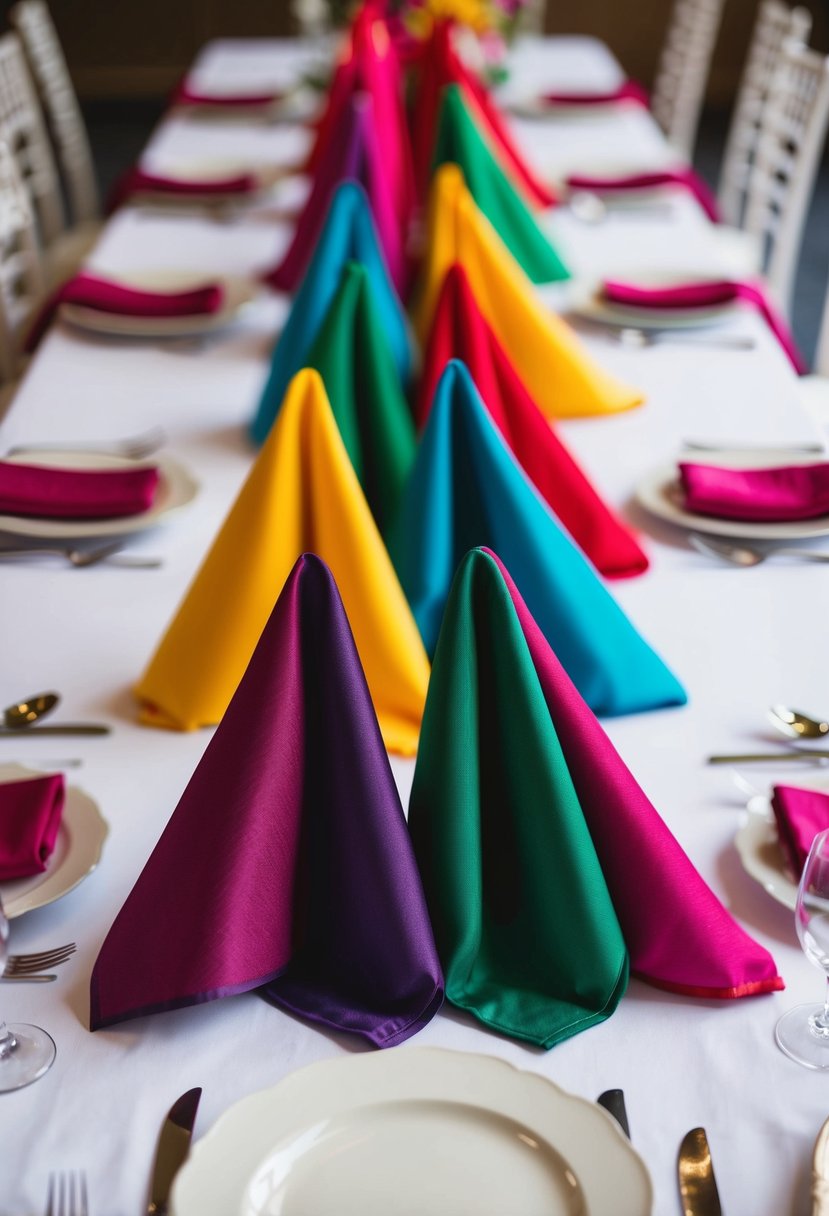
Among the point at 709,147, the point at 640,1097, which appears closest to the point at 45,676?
the point at 640,1097

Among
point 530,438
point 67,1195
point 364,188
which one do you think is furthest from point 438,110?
point 67,1195

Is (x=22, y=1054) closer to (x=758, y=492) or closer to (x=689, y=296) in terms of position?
(x=758, y=492)

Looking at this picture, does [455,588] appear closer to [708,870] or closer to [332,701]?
[332,701]

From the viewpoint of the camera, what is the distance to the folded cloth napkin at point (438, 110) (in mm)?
3193

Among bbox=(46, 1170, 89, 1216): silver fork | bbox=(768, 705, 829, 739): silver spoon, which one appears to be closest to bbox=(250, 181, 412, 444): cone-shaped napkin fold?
bbox=(768, 705, 829, 739): silver spoon

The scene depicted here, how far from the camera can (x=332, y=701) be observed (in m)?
1.06

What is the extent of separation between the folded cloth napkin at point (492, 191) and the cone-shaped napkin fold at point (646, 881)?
1781mm

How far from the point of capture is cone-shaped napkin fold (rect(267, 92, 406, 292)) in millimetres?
2689

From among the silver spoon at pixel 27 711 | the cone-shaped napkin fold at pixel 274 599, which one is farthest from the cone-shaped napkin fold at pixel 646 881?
the silver spoon at pixel 27 711

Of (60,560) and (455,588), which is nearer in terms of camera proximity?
(455,588)

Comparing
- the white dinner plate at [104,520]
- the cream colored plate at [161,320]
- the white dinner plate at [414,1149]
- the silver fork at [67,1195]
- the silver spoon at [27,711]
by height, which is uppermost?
the white dinner plate at [414,1149]

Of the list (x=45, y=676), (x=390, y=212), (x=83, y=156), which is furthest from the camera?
(x=83, y=156)

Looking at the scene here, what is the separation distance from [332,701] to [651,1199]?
0.43 m

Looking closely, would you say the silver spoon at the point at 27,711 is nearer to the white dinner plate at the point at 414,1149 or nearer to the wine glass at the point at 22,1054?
the wine glass at the point at 22,1054
